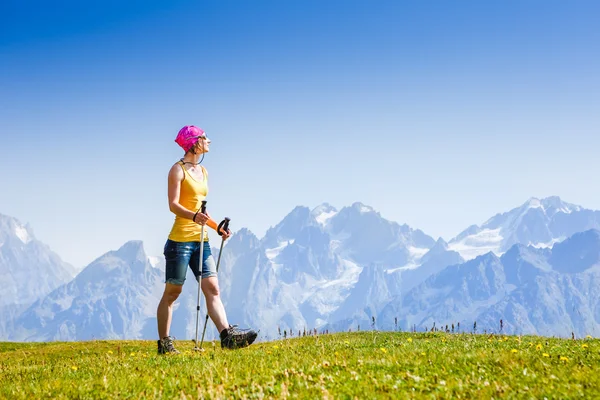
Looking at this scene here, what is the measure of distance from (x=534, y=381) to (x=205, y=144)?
8.08 meters

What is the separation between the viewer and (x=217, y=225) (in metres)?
11.8

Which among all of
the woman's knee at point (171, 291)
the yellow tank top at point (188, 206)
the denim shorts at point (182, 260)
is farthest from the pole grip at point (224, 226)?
the woman's knee at point (171, 291)

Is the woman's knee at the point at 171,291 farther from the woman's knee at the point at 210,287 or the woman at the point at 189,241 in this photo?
the woman's knee at the point at 210,287

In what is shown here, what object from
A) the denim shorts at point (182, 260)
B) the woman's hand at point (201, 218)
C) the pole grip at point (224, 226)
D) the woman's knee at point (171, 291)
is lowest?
the woman's knee at point (171, 291)

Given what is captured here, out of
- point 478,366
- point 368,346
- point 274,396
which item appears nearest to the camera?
point 274,396

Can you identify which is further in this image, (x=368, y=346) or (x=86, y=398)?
(x=368, y=346)

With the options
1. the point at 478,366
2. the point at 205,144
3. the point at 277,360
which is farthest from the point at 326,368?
the point at 205,144

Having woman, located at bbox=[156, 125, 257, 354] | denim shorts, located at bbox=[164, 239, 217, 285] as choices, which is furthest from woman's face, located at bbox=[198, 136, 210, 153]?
denim shorts, located at bbox=[164, 239, 217, 285]

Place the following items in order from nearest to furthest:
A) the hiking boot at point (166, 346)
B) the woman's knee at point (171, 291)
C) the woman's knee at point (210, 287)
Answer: the woman's knee at point (171, 291) → the hiking boot at point (166, 346) → the woman's knee at point (210, 287)

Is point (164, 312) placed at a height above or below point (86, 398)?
above

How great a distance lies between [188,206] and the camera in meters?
11.8

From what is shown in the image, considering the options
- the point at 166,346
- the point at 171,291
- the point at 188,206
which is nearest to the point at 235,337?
the point at 166,346

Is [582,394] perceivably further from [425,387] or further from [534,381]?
[425,387]

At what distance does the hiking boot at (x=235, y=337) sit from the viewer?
1191 centimetres
